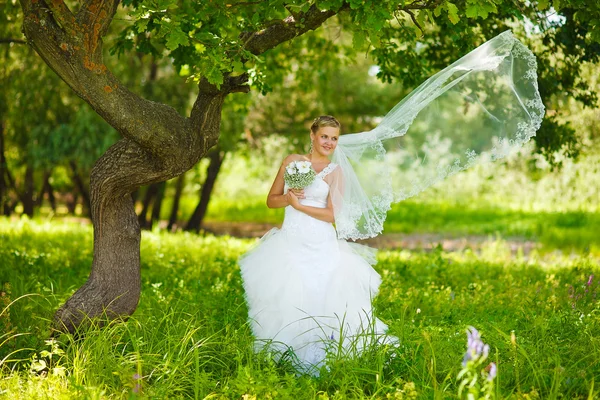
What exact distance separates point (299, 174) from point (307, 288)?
971 mm

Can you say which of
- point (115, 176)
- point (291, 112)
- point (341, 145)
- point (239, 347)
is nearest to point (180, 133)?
point (115, 176)

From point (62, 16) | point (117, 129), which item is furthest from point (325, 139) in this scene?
point (62, 16)

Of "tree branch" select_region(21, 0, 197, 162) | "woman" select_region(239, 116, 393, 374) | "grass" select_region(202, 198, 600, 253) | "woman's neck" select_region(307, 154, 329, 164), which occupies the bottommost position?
"grass" select_region(202, 198, 600, 253)

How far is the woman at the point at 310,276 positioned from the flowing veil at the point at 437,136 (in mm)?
151

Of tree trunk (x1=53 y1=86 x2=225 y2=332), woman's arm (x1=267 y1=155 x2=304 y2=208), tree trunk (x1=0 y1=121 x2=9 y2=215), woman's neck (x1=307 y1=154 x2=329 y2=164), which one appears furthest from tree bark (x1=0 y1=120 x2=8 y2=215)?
woman's neck (x1=307 y1=154 x2=329 y2=164)

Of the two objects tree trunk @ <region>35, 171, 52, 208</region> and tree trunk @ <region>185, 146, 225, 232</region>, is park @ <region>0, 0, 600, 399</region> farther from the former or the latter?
tree trunk @ <region>35, 171, 52, 208</region>

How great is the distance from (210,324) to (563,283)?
431 centimetres

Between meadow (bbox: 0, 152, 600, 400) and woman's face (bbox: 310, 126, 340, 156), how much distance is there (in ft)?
5.22

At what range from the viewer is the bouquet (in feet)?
16.5

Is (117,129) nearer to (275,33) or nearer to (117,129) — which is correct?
(117,129)

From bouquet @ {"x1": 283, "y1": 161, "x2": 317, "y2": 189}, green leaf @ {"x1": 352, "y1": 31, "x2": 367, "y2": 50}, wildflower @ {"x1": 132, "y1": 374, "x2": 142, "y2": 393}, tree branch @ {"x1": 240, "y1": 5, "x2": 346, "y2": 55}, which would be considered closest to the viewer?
wildflower @ {"x1": 132, "y1": 374, "x2": 142, "y2": 393}

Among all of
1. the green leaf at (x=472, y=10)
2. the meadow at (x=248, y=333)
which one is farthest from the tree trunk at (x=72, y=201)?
the green leaf at (x=472, y=10)

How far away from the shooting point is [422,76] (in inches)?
284

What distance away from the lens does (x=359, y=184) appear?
543 centimetres
